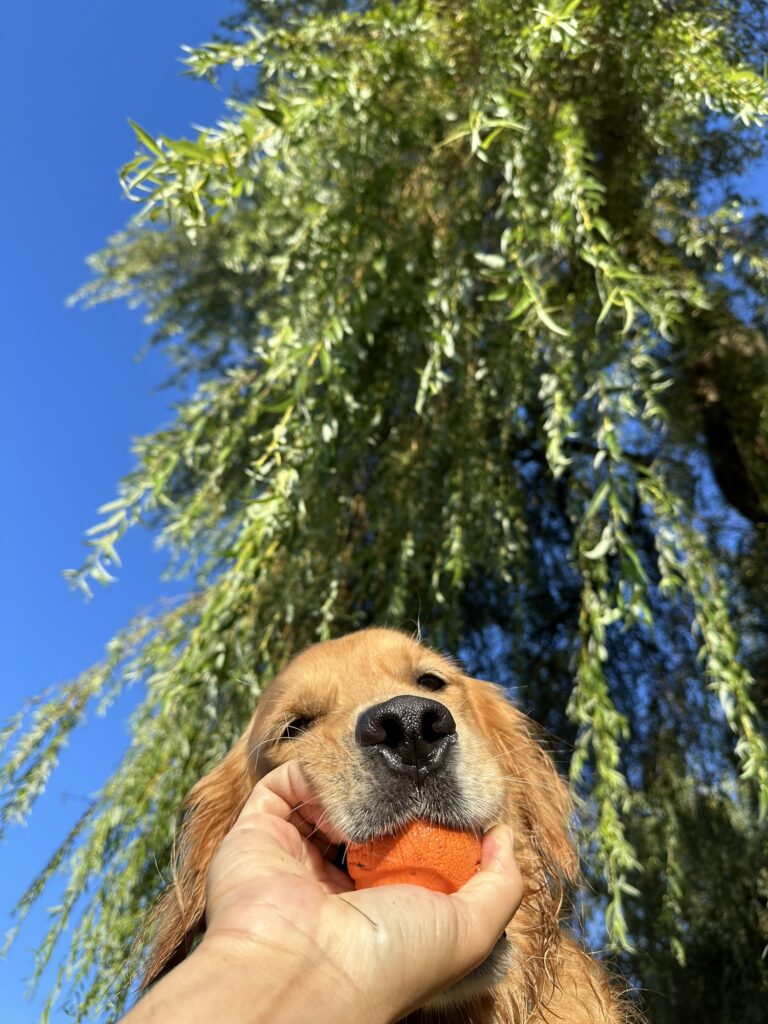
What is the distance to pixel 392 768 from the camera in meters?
1.44

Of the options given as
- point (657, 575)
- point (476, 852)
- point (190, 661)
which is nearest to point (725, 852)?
point (657, 575)

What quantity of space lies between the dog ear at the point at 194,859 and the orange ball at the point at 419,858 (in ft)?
1.67

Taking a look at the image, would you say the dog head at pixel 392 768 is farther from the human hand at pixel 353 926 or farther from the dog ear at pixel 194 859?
the human hand at pixel 353 926

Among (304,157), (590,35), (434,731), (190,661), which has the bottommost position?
(434,731)

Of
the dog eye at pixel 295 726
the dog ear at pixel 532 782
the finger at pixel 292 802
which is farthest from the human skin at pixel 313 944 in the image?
the dog ear at pixel 532 782

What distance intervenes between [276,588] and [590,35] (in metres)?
2.15

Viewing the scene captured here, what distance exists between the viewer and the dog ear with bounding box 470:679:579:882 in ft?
6.31

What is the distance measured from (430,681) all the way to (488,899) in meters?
0.66

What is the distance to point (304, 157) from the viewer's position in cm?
256

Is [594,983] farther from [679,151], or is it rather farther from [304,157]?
[679,151]

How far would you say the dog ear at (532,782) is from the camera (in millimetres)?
1925

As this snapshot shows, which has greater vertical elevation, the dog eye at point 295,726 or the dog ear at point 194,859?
the dog eye at point 295,726

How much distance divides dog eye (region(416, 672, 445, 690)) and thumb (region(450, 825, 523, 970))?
1.54 ft

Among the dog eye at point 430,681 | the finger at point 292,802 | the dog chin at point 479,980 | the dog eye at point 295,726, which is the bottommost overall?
the dog chin at point 479,980
